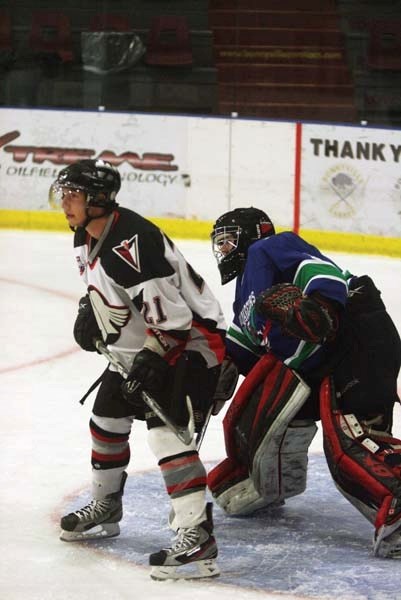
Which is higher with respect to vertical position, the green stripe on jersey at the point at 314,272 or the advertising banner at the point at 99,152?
the green stripe on jersey at the point at 314,272

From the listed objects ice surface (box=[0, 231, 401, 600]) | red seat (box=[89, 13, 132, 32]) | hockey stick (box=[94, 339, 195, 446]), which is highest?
hockey stick (box=[94, 339, 195, 446])

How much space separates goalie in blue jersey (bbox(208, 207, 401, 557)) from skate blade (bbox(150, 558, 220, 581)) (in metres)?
0.39

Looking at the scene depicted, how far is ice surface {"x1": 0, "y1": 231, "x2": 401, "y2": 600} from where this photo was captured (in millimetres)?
2832

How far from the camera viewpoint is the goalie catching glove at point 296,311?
9.59 feet

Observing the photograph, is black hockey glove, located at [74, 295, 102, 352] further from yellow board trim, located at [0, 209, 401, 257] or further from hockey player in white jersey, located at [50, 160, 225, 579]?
yellow board trim, located at [0, 209, 401, 257]

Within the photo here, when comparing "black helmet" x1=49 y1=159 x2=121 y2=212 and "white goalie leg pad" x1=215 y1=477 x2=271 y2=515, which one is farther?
"white goalie leg pad" x1=215 y1=477 x2=271 y2=515

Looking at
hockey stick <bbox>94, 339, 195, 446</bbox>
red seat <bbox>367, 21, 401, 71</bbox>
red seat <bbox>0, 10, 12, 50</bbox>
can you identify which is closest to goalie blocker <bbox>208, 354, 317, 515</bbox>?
hockey stick <bbox>94, 339, 195, 446</bbox>

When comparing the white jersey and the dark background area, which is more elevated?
the white jersey

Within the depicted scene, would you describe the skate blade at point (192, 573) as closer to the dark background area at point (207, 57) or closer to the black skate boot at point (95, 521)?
the black skate boot at point (95, 521)

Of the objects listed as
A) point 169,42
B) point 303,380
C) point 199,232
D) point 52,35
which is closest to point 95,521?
point 303,380

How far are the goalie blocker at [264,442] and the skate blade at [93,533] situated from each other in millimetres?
340

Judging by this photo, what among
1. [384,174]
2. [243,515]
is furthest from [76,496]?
[384,174]

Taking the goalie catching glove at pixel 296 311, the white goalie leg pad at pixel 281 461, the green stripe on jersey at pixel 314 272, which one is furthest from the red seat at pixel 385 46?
the goalie catching glove at pixel 296 311

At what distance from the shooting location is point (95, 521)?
316cm
